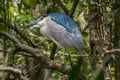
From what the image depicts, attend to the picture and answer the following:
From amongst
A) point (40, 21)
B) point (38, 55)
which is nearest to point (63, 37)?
point (40, 21)

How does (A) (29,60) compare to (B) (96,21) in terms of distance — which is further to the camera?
(A) (29,60)

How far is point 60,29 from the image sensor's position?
2852 mm

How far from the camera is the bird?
8.41 feet

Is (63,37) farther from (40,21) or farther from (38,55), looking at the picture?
(38,55)

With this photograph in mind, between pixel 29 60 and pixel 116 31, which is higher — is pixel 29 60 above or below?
below

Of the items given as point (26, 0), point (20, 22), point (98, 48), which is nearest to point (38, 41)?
point (20, 22)

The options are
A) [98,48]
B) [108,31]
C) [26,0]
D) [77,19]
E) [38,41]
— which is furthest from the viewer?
[77,19]

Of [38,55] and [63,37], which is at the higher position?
[38,55]

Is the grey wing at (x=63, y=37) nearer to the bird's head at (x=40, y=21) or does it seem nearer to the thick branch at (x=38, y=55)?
the bird's head at (x=40, y=21)

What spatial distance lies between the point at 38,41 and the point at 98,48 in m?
0.76

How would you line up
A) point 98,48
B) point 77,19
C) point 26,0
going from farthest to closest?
1. point 77,19
2. point 26,0
3. point 98,48

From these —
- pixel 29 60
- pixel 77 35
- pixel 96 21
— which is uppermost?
pixel 96 21

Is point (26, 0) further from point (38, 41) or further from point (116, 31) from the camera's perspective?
point (116, 31)

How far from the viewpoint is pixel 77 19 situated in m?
3.38
